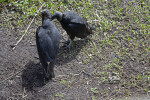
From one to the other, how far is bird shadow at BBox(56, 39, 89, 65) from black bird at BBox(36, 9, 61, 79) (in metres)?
0.63

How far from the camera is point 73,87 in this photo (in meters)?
4.65

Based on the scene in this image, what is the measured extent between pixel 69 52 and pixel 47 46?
1.13m

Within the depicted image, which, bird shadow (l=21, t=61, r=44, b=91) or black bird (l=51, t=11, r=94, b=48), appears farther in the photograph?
black bird (l=51, t=11, r=94, b=48)

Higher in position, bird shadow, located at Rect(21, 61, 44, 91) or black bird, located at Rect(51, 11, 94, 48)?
black bird, located at Rect(51, 11, 94, 48)

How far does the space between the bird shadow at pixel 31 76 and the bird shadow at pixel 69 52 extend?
1.53 ft

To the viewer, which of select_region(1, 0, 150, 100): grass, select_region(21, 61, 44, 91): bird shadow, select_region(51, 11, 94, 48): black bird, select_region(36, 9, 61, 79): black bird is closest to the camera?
select_region(36, 9, 61, 79): black bird

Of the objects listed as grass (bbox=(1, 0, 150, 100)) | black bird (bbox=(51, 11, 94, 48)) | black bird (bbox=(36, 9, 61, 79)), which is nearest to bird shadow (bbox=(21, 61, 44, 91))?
black bird (bbox=(36, 9, 61, 79))

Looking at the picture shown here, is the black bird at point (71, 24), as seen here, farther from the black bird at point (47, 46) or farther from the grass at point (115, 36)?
the black bird at point (47, 46)

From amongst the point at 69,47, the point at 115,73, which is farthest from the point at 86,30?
the point at 115,73

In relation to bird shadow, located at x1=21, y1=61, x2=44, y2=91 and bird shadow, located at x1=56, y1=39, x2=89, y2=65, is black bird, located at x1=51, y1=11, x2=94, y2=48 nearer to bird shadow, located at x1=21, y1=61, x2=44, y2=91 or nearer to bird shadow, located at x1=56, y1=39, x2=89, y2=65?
bird shadow, located at x1=56, y1=39, x2=89, y2=65

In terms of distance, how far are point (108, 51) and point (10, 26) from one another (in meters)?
2.37

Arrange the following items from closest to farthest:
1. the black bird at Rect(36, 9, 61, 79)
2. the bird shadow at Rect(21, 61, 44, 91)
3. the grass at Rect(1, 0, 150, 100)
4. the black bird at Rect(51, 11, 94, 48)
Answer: the black bird at Rect(36, 9, 61, 79)
the bird shadow at Rect(21, 61, 44, 91)
the grass at Rect(1, 0, 150, 100)
the black bird at Rect(51, 11, 94, 48)

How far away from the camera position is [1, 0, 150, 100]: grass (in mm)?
4930

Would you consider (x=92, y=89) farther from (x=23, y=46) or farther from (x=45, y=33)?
(x=23, y=46)
